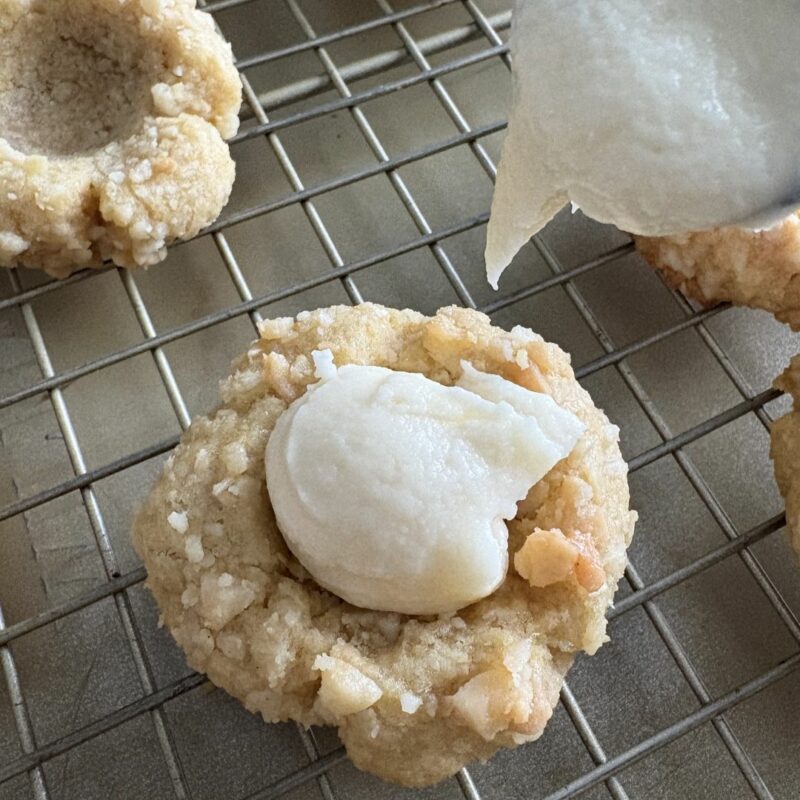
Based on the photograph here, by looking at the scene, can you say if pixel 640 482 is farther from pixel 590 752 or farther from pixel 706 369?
pixel 590 752

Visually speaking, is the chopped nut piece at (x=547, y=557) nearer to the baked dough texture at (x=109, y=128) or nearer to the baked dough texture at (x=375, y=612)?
the baked dough texture at (x=375, y=612)

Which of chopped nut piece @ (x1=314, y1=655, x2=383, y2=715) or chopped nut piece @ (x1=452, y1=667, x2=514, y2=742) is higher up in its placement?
chopped nut piece @ (x1=314, y1=655, x2=383, y2=715)

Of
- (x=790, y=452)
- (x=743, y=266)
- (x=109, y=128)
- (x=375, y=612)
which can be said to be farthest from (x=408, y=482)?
(x=109, y=128)

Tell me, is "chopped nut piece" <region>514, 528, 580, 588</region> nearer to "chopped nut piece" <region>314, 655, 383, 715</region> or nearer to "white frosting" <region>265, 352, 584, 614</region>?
"white frosting" <region>265, 352, 584, 614</region>

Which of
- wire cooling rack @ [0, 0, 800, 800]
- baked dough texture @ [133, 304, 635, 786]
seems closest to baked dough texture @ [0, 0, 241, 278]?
wire cooling rack @ [0, 0, 800, 800]

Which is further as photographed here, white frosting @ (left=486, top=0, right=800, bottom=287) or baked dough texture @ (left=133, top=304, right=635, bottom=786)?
baked dough texture @ (left=133, top=304, right=635, bottom=786)

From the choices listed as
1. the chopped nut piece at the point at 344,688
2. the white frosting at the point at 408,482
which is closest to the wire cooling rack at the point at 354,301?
the chopped nut piece at the point at 344,688

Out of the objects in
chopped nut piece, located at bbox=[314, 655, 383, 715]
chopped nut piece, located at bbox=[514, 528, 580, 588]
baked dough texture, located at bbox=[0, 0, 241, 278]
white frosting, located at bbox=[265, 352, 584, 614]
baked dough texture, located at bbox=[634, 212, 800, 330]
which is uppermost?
baked dough texture, located at bbox=[0, 0, 241, 278]

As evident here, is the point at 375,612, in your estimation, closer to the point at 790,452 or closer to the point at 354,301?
the point at 354,301
